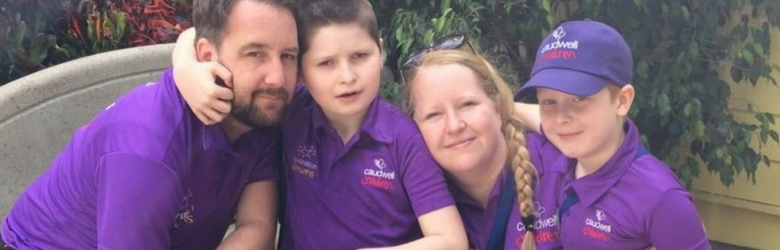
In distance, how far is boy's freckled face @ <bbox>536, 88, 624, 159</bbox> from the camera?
243 cm

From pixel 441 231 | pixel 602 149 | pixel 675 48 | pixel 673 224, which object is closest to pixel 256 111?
pixel 441 231


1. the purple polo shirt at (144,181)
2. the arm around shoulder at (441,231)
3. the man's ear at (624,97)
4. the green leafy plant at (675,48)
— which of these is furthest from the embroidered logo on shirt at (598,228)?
the green leafy plant at (675,48)

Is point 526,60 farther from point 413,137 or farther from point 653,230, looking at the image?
point 653,230

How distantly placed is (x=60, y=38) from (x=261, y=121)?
2.09 m

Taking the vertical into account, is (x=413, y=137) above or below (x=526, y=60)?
above

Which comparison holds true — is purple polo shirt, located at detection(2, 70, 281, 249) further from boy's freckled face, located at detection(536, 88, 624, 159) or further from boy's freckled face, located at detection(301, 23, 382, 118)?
boy's freckled face, located at detection(536, 88, 624, 159)

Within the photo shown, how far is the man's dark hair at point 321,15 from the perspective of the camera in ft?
8.89

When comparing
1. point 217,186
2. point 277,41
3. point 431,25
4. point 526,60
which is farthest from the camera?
point 526,60

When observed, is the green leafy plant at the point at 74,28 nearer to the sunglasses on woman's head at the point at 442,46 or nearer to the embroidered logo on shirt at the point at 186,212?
the embroidered logo on shirt at the point at 186,212

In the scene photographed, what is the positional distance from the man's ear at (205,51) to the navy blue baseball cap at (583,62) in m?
0.86

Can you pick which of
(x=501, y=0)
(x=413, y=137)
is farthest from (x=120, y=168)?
(x=501, y=0)

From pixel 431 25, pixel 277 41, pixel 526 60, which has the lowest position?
pixel 526 60

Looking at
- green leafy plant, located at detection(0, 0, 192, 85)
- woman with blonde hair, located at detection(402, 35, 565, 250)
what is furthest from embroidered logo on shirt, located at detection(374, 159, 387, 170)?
green leafy plant, located at detection(0, 0, 192, 85)

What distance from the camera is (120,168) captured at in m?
2.42
